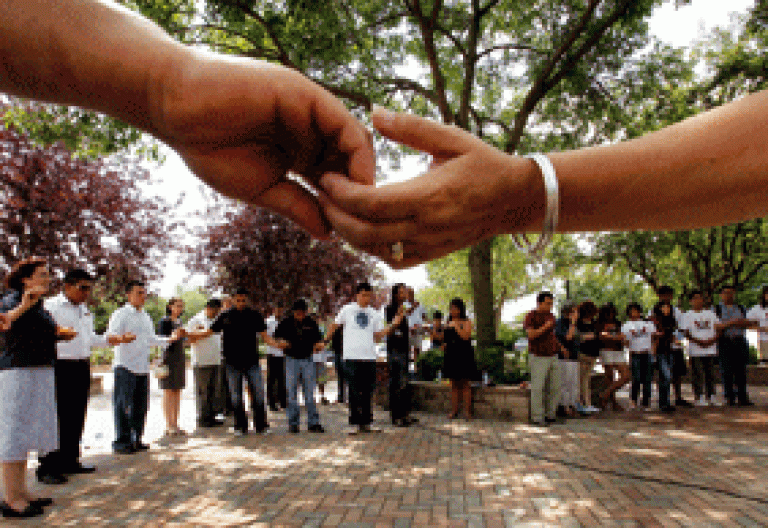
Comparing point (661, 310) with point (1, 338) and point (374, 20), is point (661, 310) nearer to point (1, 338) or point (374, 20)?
point (374, 20)

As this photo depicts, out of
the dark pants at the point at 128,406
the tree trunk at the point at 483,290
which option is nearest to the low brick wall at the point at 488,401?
the tree trunk at the point at 483,290

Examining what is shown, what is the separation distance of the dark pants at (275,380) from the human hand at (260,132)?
9027 millimetres

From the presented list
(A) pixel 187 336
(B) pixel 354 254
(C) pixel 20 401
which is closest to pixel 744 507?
(C) pixel 20 401

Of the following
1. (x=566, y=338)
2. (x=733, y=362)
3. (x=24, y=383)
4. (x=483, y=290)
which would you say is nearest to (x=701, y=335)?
(x=733, y=362)

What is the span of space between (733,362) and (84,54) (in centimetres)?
1125

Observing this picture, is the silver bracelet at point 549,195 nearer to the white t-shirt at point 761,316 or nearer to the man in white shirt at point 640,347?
the man in white shirt at point 640,347

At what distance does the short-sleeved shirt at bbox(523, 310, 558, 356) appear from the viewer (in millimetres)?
8242

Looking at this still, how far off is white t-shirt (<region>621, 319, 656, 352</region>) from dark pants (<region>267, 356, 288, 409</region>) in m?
6.65

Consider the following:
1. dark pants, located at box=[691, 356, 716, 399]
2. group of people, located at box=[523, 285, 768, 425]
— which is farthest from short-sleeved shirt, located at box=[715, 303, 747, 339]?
dark pants, located at box=[691, 356, 716, 399]

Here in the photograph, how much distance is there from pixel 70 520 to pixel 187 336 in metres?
4.53

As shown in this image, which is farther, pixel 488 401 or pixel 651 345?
pixel 651 345

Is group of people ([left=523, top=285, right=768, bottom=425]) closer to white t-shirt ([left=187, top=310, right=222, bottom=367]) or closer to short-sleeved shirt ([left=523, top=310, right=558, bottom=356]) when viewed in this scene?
short-sleeved shirt ([left=523, top=310, right=558, bottom=356])

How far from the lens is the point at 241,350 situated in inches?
323

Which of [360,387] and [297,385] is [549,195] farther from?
[297,385]
